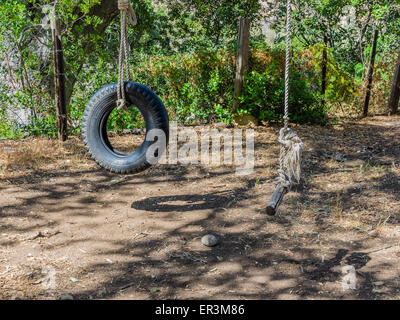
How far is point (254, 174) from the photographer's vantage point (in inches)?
208

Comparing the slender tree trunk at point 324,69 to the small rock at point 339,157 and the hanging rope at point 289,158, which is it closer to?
the small rock at point 339,157

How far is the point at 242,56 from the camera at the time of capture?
6953 millimetres

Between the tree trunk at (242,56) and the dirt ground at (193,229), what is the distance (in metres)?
1.46

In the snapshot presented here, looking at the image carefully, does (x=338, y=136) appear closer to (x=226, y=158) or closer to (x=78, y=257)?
(x=226, y=158)

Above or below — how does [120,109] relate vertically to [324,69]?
below

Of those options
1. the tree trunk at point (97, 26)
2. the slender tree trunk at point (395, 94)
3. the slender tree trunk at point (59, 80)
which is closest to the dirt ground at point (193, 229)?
the slender tree trunk at point (59, 80)

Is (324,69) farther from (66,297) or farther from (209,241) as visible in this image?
(66,297)

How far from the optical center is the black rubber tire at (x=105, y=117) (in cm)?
386

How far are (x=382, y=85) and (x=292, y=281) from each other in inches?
262

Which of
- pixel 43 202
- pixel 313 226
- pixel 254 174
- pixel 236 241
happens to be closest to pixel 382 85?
pixel 254 174

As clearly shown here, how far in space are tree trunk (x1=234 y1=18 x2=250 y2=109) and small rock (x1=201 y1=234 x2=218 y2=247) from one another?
12.3ft

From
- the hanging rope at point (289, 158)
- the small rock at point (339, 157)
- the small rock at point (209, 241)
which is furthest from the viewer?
the small rock at point (339, 157)

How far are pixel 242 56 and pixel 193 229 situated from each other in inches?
155

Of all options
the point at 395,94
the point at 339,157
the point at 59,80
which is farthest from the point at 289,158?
the point at 395,94
